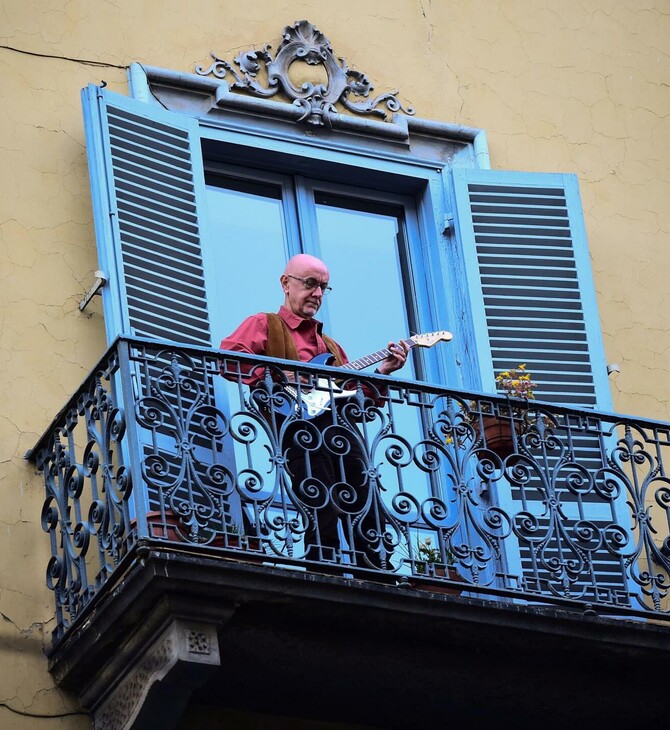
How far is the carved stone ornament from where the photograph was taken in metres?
11.1

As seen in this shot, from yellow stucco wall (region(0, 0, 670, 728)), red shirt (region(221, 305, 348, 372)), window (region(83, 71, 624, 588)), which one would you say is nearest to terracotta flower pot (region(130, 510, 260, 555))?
yellow stucco wall (region(0, 0, 670, 728))

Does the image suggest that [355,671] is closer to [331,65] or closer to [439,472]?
[439,472]

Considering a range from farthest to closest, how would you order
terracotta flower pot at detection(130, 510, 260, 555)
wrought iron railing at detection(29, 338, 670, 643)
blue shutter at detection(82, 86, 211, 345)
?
1. blue shutter at detection(82, 86, 211, 345)
2. wrought iron railing at detection(29, 338, 670, 643)
3. terracotta flower pot at detection(130, 510, 260, 555)

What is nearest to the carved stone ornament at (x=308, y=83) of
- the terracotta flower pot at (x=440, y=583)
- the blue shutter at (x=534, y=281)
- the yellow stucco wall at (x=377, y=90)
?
the yellow stucco wall at (x=377, y=90)

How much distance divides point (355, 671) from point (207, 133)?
9.61 feet

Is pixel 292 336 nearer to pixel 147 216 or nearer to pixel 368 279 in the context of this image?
pixel 147 216

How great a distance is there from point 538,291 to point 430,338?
45.5 inches

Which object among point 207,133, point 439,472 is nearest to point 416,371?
point 439,472

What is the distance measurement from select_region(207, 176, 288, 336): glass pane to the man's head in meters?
0.77

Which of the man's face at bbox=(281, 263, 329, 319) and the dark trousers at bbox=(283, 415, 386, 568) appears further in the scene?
the man's face at bbox=(281, 263, 329, 319)

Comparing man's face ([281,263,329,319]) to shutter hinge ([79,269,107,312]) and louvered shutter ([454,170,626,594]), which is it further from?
louvered shutter ([454,170,626,594])

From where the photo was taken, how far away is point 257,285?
36.1ft

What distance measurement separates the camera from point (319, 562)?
9.07 meters

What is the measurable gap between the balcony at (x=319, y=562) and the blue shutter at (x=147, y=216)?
423mm
